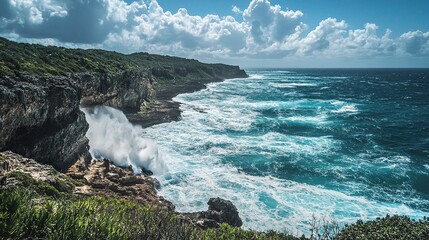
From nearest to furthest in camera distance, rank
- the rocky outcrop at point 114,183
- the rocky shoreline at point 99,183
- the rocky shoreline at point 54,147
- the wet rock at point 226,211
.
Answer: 1. the rocky shoreline at point 99,183
2. the rocky shoreline at point 54,147
3. the wet rock at point 226,211
4. the rocky outcrop at point 114,183

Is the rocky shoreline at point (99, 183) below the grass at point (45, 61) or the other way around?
below

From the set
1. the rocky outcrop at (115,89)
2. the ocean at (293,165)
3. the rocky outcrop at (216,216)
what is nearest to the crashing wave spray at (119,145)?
the ocean at (293,165)

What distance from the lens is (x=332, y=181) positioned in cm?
3444

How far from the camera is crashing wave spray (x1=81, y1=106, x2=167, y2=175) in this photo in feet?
120

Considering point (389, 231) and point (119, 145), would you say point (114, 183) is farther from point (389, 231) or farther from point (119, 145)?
point (389, 231)

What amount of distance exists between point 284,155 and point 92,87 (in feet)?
94.1

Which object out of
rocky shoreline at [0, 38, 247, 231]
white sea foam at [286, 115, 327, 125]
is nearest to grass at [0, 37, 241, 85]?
rocky shoreline at [0, 38, 247, 231]

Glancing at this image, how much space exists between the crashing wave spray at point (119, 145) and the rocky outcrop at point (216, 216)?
12.1m

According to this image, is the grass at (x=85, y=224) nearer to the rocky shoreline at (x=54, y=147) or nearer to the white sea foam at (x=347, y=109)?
the rocky shoreline at (x=54, y=147)

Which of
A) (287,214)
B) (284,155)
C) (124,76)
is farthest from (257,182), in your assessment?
(124,76)

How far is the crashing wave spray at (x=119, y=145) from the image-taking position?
36.4 m

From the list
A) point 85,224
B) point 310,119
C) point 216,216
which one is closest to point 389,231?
point 216,216

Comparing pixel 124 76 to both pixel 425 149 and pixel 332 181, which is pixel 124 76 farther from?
pixel 425 149

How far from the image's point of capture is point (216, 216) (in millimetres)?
23484
